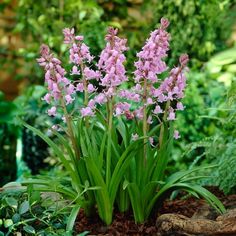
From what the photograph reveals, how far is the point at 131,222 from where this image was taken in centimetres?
253

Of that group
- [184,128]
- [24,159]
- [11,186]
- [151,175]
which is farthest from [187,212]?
[24,159]

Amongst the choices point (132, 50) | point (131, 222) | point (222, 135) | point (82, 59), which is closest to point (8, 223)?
point (131, 222)

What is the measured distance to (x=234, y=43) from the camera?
546 cm

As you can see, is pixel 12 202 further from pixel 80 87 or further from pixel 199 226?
pixel 199 226

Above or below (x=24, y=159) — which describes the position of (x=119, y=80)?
above

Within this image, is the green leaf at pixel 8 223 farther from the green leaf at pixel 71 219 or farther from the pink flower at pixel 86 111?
the pink flower at pixel 86 111

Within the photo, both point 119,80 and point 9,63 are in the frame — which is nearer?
point 119,80

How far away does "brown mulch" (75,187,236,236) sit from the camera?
2451 mm

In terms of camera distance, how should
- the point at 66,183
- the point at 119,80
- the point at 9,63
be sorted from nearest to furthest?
1. the point at 119,80
2. the point at 66,183
3. the point at 9,63

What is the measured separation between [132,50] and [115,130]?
2.81m

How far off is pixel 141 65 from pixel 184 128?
81.8 inches

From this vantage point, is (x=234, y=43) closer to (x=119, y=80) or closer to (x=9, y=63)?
(x=9, y=63)

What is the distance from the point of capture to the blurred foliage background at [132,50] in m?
4.29

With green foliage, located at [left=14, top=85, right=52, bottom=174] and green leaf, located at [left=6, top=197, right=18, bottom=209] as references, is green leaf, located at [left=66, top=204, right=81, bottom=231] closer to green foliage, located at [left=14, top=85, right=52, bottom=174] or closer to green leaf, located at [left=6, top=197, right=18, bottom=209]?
green leaf, located at [left=6, top=197, right=18, bottom=209]
